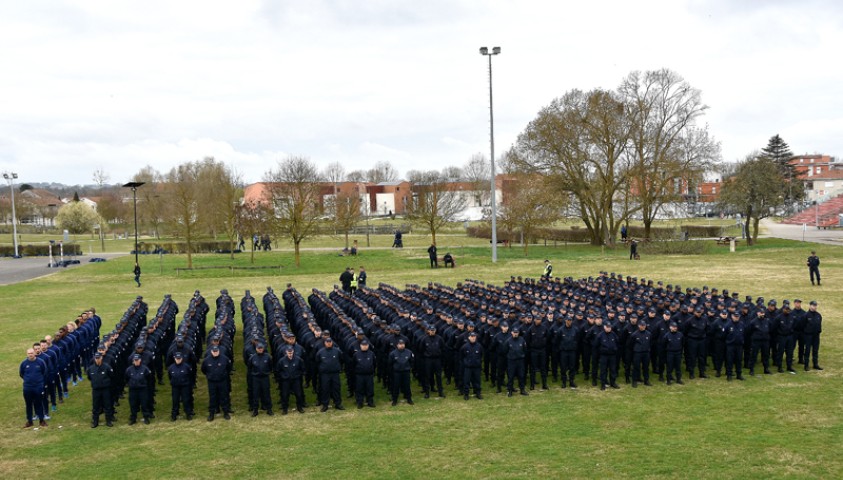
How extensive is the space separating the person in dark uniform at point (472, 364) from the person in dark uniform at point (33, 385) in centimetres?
790

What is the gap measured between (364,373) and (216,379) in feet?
9.08

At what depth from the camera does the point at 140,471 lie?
10.1 metres

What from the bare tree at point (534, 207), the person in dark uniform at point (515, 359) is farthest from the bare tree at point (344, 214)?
the person in dark uniform at point (515, 359)

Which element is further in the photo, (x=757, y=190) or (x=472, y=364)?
(x=757, y=190)

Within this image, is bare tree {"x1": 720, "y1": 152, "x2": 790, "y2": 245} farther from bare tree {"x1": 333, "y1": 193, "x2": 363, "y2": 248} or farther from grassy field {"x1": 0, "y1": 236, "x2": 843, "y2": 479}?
grassy field {"x1": 0, "y1": 236, "x2": 843, "y2": 479}

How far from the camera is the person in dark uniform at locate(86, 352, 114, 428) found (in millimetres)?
12484

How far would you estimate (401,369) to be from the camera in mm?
13312

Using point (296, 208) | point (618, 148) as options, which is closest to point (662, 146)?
point (618, 148)

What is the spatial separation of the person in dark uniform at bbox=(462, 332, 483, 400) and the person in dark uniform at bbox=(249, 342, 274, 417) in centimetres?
379

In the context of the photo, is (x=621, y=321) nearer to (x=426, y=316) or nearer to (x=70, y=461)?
(x=426, y=316)

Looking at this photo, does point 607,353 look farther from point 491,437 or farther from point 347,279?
point 347,279

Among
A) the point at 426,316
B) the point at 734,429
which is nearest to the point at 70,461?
the point at 426,316

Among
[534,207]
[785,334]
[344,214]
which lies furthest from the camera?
[344,214]

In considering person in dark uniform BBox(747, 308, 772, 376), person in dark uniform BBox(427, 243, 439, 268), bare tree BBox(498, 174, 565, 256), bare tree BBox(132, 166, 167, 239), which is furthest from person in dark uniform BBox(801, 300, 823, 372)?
bare tree BBox(132, 166, 167, 239)
